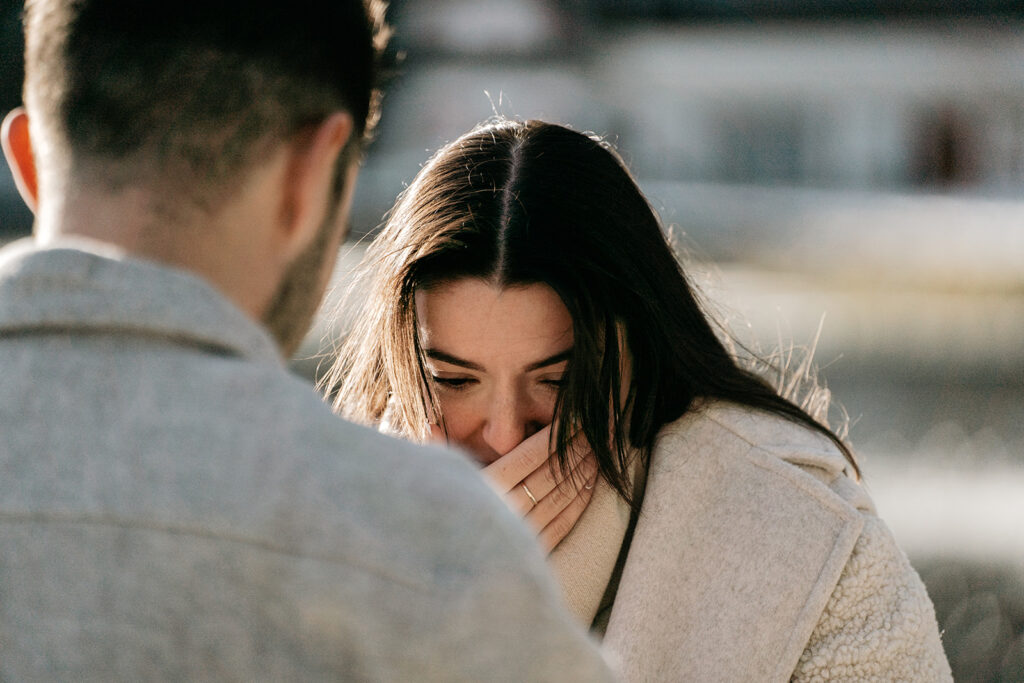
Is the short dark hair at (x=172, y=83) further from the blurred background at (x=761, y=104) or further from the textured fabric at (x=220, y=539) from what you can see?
the blurred background at (x=761, y=104)

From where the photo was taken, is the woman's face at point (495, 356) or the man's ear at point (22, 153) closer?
the man's ear at point (22, 153)

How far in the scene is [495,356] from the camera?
1949 millimetres

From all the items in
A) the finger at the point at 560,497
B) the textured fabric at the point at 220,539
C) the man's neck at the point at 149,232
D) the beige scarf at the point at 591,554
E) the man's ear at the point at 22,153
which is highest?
the man's ear at the point at 22,153

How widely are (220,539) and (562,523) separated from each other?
4.22 ft

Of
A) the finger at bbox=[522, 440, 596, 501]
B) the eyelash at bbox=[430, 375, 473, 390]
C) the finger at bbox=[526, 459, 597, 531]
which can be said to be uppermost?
the eyelash at bbox=[430, 375, 473, 390]

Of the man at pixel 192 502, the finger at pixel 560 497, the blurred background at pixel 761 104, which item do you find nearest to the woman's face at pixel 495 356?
the finger at pixel 560 497

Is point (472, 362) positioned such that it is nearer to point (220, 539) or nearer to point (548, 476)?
point (548, 476)

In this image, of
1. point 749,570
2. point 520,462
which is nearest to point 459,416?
point 520,462

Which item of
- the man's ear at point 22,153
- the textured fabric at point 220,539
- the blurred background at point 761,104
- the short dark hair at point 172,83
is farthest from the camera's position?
the blurred background at point 761,104

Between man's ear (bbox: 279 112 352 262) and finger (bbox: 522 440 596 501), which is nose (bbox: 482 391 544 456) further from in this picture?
man's ear (bbox: 279 112 352 262)

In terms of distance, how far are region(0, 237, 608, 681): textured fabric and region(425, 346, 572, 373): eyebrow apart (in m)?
1.19

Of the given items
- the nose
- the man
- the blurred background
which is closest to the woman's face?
the nose

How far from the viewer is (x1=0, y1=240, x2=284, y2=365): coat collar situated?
2.50 ft

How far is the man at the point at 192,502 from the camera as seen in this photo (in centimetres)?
72
